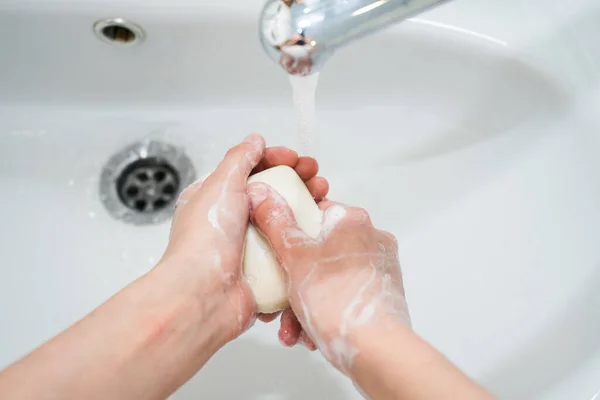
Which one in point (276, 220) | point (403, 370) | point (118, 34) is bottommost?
point (403, 370)

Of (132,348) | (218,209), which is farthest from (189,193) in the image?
(132,348)

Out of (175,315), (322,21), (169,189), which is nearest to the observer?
(322,21)

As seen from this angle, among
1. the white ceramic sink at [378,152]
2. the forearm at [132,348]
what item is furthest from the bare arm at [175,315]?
the white ceramic sink at [378,152]

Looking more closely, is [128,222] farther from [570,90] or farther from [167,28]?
[570,90]

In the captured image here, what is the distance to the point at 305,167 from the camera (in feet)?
1.58

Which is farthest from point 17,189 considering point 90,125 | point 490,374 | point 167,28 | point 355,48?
point 490,374

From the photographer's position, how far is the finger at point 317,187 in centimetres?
49

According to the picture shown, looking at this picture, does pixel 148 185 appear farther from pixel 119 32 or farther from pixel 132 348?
pixel 132 348

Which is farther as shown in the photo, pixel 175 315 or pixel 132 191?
pixel 132 191

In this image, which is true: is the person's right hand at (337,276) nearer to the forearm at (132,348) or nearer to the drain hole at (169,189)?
the forearm at (132,348)

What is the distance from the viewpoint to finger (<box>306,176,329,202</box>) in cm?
49

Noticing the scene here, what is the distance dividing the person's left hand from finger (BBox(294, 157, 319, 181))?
0.13ft

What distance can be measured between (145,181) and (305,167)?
21 cm

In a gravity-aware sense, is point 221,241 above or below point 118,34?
below
